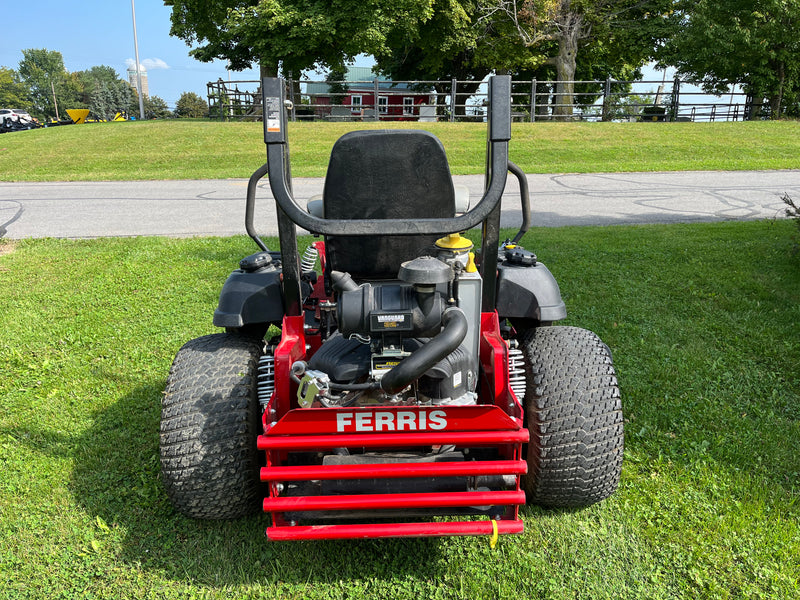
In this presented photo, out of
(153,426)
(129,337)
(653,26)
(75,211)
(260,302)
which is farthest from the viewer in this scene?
(653,26)

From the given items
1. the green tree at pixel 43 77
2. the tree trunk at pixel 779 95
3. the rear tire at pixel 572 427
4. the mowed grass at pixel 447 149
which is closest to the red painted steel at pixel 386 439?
the rear tire at pixel 572 427

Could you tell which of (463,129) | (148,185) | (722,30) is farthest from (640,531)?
(722,30)

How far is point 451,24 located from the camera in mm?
27453

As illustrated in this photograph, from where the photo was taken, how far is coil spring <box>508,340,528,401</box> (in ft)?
8.84

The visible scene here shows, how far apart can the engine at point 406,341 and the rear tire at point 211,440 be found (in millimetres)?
421

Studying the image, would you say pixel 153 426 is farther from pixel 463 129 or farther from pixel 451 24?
pixel 451 24

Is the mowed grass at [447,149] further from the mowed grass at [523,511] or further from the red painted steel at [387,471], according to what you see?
the red painted steel at [387,471]

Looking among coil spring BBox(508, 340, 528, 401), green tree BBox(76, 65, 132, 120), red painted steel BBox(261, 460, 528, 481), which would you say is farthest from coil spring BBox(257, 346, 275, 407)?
green tree BBox(76, 65, 132, 120)

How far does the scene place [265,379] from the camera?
2.82 m

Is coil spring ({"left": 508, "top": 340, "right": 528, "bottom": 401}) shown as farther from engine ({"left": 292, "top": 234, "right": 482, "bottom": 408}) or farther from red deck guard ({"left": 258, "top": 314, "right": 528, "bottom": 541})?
red deck guard ({"left": 258, "top": 314, "right": 528, "bottom": 541})

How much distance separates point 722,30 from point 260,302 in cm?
2714

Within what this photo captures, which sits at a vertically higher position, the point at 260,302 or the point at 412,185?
the point at 412,185

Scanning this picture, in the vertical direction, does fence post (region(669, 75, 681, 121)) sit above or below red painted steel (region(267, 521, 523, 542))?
above

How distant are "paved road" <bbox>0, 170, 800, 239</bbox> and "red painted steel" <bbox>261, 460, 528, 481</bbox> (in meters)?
5.55
